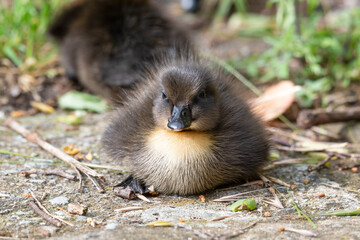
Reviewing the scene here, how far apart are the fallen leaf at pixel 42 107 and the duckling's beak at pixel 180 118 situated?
2406 mm

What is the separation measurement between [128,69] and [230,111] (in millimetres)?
1654

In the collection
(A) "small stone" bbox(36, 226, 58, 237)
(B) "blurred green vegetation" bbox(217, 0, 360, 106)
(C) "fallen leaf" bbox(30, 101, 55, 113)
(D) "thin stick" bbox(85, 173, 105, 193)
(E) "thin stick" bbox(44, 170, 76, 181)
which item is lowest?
(A) "small stone" bbox(36, 226, 58, 237)

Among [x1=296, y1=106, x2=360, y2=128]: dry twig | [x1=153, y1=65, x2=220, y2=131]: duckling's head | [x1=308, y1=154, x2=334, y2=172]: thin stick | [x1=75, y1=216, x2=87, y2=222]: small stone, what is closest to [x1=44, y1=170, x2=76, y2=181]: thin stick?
[x1=75, y1=216, x2=87, y2=222]: small stone

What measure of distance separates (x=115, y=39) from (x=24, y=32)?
5.32ft

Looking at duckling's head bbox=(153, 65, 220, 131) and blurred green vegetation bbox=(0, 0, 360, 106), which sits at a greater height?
blurred green vegetation bbox=(0, 0, 360, 106)

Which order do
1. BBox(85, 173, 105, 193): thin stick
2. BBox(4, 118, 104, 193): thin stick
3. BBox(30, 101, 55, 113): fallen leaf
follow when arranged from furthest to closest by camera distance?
BBox(30, 101, 55, 113): fallen leaf < BBox(4, 118, 104, 193): thin stick < BBox(85, 173, 105, 193): thin stick

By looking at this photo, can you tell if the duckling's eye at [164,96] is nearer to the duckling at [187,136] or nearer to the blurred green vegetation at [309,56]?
the duckling at [187,136]

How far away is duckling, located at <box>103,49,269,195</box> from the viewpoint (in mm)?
2934

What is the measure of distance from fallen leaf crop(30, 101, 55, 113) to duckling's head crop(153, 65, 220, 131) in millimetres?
2166

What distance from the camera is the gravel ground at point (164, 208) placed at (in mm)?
2447

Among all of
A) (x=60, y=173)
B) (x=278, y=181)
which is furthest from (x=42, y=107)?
(x=278, y=181)

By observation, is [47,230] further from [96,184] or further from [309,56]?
[309,56]

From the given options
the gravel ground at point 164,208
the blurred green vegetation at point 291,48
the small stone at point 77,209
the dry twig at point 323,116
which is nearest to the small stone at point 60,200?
the gravel ground at point 164,208

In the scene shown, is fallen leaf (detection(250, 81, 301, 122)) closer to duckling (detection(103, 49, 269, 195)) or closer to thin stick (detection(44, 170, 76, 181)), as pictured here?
duckling (detection(103, 49, 269, 195))
